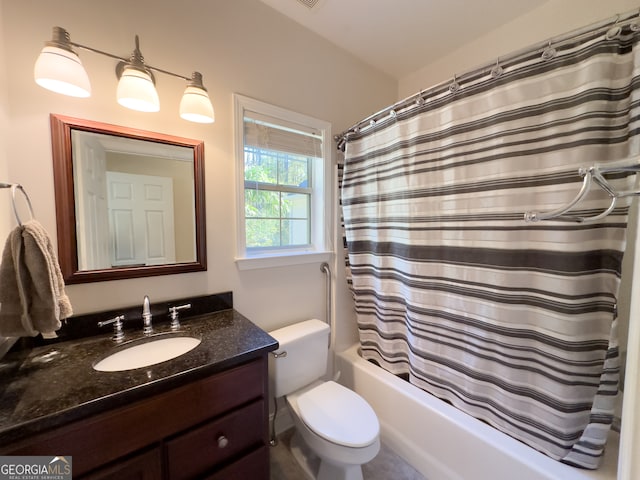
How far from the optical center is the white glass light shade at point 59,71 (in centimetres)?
85

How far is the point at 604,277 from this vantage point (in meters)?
0.94

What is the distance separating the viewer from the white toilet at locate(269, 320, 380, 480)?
1.17m

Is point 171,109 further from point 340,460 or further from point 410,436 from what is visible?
point 410,436

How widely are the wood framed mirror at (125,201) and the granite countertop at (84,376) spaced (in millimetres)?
294

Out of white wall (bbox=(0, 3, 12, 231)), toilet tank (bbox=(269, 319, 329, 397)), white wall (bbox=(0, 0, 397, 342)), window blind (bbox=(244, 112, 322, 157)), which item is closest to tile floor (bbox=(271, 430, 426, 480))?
toilet tank (bbox=(269, 319, 329, 397))

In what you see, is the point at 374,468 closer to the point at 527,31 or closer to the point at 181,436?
the point at 181,436

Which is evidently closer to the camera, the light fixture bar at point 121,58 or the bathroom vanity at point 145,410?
the bathroom vanity at point 145,410

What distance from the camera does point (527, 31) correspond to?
151cm

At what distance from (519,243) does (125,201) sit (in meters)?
1.74

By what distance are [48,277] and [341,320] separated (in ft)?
5.31

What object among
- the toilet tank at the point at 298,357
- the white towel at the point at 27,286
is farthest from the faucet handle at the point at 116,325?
the toilet tank at the point at 298,357

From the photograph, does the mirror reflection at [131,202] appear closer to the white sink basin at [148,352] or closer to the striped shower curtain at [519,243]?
the white sink basin at [148,352]

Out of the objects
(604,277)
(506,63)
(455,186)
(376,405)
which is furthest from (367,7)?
(376,405)

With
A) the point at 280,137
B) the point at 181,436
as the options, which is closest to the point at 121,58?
the point at 280,137
